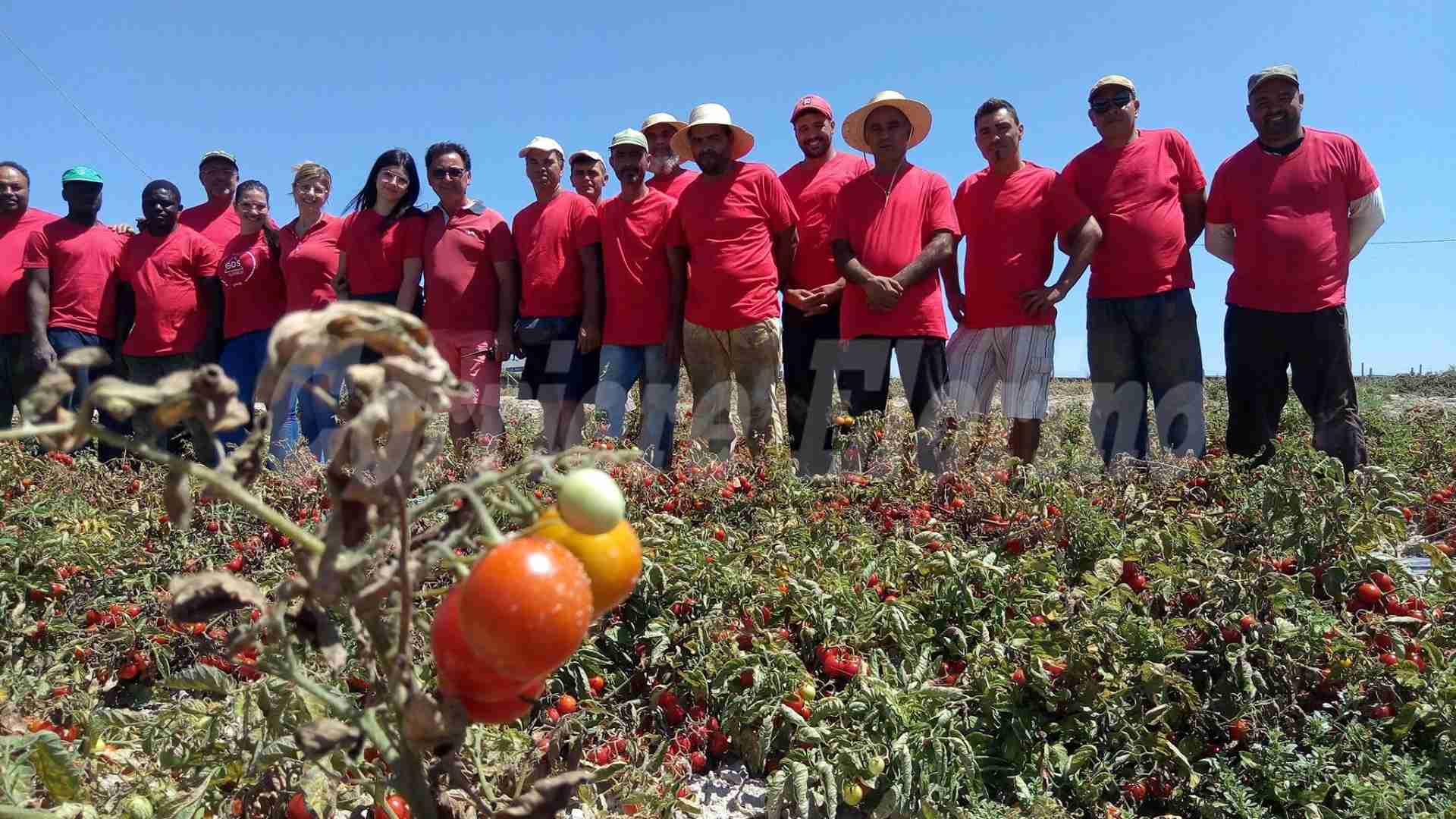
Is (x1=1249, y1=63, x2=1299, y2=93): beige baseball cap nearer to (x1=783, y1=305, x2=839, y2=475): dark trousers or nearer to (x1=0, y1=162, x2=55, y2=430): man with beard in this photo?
(x1=783, y1=305, x2=839, y2=475): dark trousers

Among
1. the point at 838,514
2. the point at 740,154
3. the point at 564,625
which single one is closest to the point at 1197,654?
the point at 838,514

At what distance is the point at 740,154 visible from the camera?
545 centimetres

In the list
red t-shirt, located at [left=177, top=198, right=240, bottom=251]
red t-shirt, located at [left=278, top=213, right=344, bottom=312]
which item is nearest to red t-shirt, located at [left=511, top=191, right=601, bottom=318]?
red t-shirt, located at [left=278, top=213, right=344, bottom=312]

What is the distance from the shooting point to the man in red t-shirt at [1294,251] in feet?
15.1

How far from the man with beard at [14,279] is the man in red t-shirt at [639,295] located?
3591 millimetres

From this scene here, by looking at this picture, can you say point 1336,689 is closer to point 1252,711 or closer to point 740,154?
point 1252,711

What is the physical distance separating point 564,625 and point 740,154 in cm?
494

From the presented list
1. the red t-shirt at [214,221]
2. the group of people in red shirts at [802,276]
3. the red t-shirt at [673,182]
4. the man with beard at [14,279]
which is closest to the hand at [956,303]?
the group of people in red shirts at [802,276]

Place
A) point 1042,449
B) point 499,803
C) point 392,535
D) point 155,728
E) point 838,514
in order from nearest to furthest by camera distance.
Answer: point 392,535
point 499,803
point 155,728
point 838,514
point 1042,449

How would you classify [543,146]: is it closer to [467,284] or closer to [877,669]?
[467,284]

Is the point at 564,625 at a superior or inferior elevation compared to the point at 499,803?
superior

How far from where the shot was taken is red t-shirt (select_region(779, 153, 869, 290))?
5.37 metres

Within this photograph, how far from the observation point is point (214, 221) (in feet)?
20.1

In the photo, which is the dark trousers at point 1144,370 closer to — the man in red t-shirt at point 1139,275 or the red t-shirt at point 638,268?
the man in red t-shirt at point 1139,275
